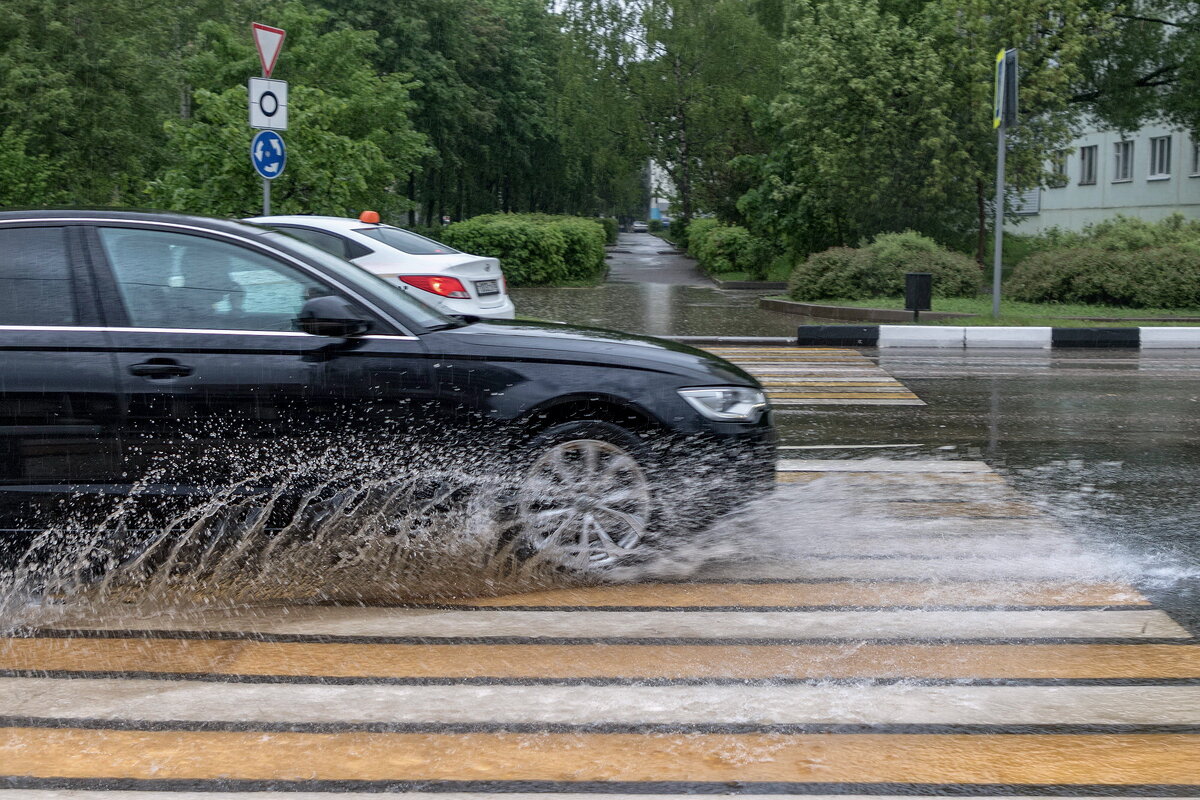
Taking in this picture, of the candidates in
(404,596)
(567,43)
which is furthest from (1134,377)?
(567,43)

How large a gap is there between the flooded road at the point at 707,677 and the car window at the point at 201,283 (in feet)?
3.81

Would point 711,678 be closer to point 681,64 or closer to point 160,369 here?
point 160,369

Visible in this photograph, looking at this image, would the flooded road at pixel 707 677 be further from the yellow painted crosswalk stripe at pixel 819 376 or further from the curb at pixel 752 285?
the curb at pixel 752 285

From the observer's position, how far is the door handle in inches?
197

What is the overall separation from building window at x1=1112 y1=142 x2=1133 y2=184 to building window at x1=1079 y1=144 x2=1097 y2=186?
158cm

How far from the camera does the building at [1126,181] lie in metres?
37.8

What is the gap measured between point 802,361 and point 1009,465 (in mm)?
6445

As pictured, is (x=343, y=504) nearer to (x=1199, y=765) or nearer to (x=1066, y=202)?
(x=1199, y=765)

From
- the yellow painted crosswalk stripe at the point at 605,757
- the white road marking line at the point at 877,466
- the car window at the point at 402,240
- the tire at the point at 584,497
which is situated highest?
the car window at the point at 402,240

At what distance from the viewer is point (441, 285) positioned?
11922 millimetres

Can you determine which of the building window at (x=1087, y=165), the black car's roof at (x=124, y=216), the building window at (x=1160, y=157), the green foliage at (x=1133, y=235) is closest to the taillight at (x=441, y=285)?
the black car's roof at (x=124, y=216)

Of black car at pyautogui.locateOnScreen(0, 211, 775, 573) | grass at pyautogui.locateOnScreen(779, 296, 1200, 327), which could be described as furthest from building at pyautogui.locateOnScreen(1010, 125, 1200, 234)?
black car at pyautogui.locateOnScreen(0, 211, 775, 573)

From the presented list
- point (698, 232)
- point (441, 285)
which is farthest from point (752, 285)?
point (441, 285)

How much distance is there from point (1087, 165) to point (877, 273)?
26.8m
